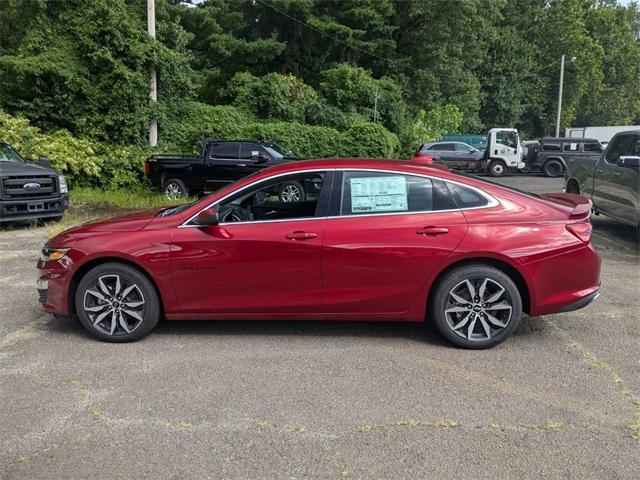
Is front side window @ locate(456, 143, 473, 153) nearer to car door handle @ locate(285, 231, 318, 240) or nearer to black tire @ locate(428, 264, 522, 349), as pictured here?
black tire @ locate(428, 264, 522, 349)

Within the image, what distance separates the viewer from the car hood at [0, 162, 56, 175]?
34.3 feet

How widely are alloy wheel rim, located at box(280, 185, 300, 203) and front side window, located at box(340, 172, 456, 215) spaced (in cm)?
116

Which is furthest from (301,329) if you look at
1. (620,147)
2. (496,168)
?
(496,168)

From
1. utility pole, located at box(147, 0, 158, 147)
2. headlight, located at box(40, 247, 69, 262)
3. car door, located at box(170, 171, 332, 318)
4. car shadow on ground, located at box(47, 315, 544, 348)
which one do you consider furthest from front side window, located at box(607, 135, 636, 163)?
utility pole, located at box(147, 0, 158, 147)

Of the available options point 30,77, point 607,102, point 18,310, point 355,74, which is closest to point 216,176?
point 30,77

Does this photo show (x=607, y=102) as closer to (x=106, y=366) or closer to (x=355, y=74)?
(x=355, y=74)

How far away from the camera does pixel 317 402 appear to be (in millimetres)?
3924

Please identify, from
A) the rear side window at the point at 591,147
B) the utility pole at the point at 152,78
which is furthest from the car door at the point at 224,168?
the rear side window at the point at 591,147

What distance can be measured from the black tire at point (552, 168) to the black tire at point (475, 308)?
73.2 feet

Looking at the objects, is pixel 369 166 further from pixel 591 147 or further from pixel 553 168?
pixel 553 168

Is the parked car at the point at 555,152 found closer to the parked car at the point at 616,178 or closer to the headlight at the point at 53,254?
the parked car at the point at 616,178

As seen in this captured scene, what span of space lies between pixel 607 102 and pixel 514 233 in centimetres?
6175

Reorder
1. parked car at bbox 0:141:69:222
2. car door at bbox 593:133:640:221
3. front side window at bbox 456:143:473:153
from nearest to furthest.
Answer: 1. car door at bbox 593:133:640:221
2. parked car at bbox 0:141:69:222
3. front side window at bbox 456:143:473:153

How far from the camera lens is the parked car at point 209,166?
14688 millimetres
